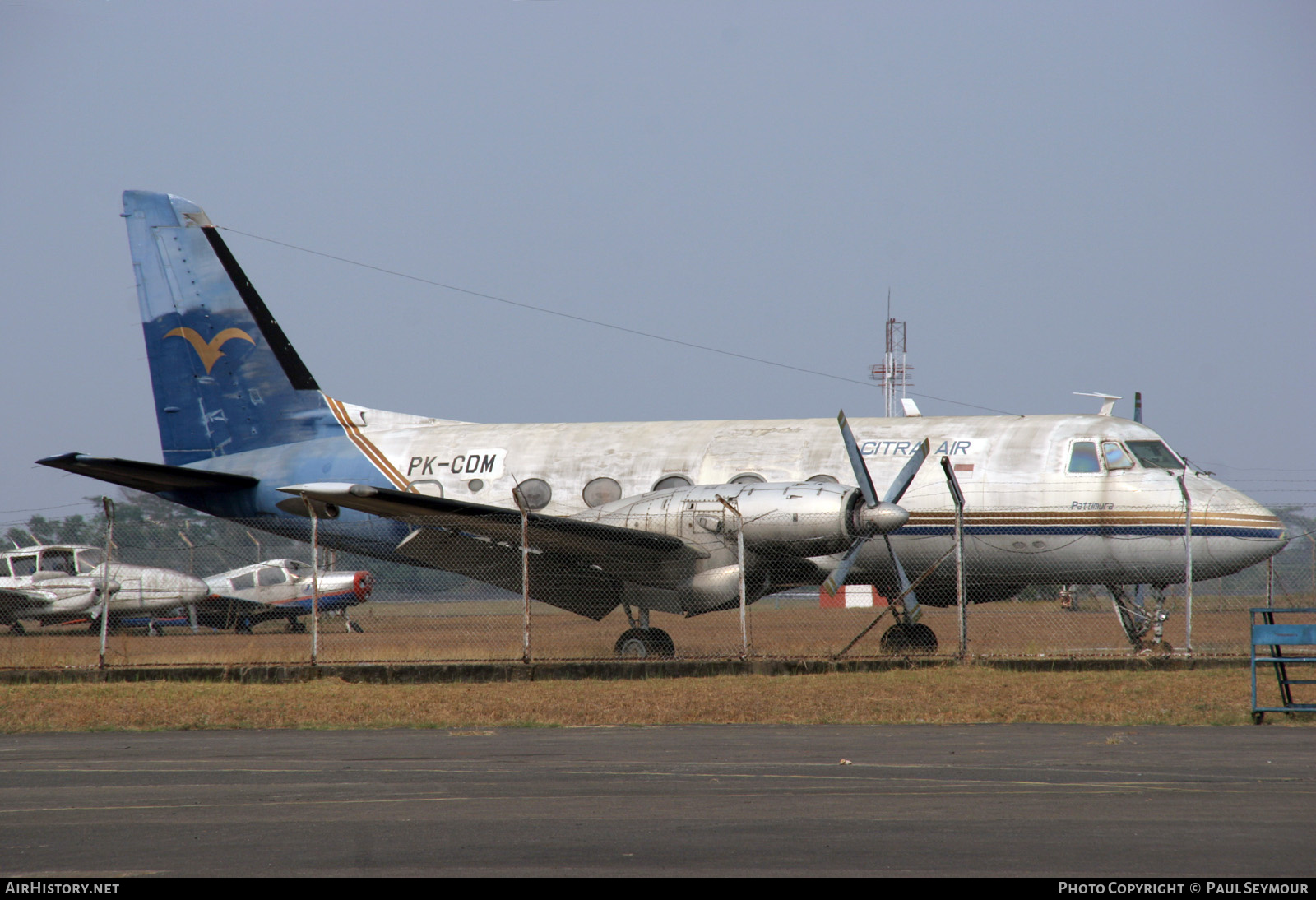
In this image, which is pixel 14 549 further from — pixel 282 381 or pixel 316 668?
pixel 316 668

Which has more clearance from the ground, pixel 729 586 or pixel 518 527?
pixel 518 527

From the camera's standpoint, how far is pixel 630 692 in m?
14.2

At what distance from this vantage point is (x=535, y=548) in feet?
58.6

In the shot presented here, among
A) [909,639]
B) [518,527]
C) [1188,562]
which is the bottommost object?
[909,639]

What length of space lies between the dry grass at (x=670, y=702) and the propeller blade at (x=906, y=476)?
3.02 meters

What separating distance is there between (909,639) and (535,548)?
5.72 metres

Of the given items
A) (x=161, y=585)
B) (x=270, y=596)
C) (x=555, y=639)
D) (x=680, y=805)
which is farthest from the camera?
(x=270, y=596)

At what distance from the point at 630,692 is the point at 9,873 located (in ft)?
29.6

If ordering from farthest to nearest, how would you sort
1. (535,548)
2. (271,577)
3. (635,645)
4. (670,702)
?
(271,577) → (635,645) → (535,548) → (670,702)

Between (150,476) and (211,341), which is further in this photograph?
(211,341)

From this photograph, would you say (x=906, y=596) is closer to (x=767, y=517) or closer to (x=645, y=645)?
(x=767, y=517)

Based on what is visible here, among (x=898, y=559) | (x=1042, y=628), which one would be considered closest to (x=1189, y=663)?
(x=898, y=559)

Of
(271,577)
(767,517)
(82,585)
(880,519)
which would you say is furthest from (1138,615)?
(82,585)

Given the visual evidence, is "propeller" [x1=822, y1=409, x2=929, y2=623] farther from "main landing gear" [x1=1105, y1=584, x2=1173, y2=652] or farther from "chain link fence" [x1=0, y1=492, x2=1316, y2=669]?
"main landing gear" [x1=1105, y1=584, x2=1173, y2=652]
